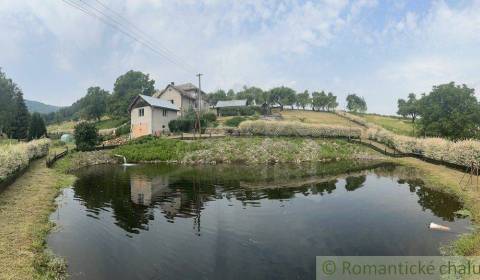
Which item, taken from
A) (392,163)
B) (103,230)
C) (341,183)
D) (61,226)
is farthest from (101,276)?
(392,163)

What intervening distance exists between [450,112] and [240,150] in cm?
3791

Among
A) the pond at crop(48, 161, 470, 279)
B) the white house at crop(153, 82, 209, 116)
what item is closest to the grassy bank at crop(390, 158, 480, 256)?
the pond at crop(48, 161, 470, 279)

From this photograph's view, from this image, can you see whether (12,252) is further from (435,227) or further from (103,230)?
(435,227)

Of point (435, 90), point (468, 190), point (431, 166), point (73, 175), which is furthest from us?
point (435, 90)

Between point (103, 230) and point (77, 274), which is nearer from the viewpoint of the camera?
point (77, 274)

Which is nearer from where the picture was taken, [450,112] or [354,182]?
[354,182]

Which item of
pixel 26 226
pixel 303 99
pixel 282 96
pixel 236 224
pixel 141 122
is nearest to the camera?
pixel 26 226

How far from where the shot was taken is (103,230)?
16156mm

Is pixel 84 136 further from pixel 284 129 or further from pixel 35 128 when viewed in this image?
pixel 284 129

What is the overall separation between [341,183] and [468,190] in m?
9.86

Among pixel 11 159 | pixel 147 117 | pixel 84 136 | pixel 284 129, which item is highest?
pixel 147 117

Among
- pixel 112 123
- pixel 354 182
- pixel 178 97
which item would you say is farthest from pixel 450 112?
pixel 112 123

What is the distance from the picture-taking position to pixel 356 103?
14288cm

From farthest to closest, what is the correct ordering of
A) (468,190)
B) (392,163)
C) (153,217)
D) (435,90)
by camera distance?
1. (435,90)
2. (392,163)
3. (468,190)
4. (153,217)
